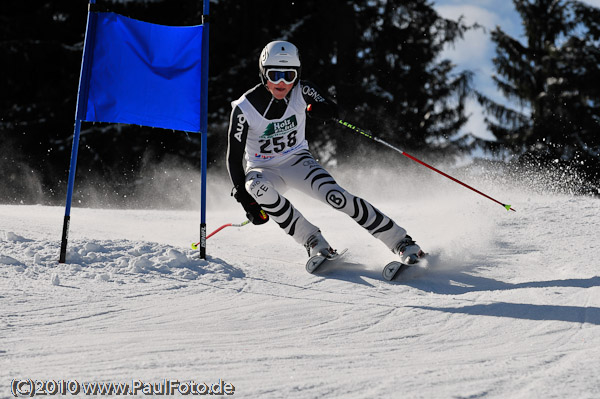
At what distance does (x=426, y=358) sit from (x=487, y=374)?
0.94 ft

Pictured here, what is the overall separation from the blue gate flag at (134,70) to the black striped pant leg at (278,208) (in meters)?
0.74

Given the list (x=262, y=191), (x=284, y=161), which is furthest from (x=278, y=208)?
(x=284, y=161)

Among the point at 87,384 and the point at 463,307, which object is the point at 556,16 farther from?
the point at 87,384

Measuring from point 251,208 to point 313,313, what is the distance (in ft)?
4.77

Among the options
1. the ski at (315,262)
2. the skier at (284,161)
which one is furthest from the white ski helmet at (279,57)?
the ski at (315,262)

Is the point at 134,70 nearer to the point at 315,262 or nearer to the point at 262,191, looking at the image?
the point at 262,191

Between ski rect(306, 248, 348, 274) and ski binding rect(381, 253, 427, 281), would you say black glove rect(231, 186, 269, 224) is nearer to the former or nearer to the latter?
ski rect(306, 248, 348, 274)

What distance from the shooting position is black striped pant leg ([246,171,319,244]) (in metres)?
4.47

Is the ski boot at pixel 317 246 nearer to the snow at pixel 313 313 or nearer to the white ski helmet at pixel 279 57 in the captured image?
the snow at pixel 313 313

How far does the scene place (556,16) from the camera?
20.0m

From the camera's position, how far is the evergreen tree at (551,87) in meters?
18.6

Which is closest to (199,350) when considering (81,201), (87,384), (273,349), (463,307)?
(273,349)

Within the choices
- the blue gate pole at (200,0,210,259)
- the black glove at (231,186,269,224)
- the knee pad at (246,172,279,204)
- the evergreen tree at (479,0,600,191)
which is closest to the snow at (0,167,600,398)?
the blue gate pole at (200,0,210,259)

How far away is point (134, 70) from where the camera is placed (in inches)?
172
